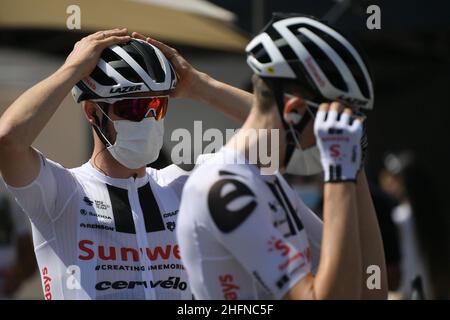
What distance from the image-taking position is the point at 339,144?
300 cm

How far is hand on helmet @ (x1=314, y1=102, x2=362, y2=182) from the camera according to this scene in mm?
2988

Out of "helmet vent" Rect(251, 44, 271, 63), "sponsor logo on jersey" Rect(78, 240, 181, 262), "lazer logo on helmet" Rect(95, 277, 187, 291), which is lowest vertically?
"lazer logo on helmet" Rect(95, 277, 187, 291)

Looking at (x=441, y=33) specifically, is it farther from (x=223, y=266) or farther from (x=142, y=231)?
(x=223, y=266)

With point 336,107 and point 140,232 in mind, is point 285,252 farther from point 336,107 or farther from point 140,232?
point 140,232

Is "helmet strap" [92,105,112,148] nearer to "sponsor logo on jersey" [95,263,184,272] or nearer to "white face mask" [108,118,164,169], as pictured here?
"white face mask" [108,118,164,169]

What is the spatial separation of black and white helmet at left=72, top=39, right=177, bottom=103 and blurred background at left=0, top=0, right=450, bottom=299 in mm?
1958

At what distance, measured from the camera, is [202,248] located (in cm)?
307

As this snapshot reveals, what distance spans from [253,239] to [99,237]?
46.0 inches

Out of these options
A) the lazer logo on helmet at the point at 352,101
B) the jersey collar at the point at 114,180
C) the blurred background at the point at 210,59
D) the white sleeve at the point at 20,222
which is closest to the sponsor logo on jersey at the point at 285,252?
the lazer logo on helmet at the point at 352,101

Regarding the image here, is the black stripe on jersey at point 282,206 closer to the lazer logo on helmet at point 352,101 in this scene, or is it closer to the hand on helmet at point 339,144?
the hand on helmet at point 339,144

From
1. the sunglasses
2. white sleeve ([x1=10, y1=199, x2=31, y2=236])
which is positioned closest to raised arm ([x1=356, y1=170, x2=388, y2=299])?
the sunglasses

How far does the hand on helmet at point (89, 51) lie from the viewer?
388 centimetres

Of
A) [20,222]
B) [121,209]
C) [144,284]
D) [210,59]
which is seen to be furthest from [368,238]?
[210,59]
